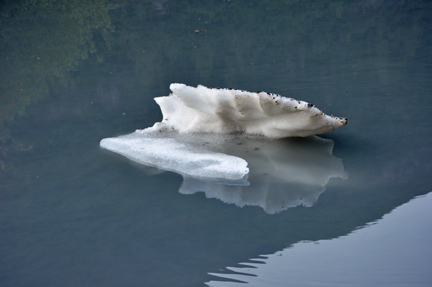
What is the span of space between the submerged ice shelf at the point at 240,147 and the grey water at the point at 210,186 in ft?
0.16

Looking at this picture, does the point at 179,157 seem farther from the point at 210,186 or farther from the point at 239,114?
the point at 239,114

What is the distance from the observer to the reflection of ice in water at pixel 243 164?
218 centimetres

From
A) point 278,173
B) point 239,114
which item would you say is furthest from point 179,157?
point 278,173

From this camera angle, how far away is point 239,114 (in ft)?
8.71

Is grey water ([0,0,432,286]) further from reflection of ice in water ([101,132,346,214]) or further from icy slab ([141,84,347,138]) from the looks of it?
icy slab ([141,84,347,138])

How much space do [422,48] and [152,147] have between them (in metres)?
2.84

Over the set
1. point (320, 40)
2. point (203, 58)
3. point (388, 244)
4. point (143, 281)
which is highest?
point (320, 40)

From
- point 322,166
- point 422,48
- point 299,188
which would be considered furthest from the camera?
point 422,48

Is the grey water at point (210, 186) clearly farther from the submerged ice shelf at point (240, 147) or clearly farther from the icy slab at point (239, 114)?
the icy slab at point (239, 114)

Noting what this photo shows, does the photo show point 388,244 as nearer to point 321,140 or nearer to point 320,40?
point 321,140

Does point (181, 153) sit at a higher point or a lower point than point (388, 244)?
higher

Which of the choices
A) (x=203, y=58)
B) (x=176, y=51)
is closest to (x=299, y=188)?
(x=203, y=58)

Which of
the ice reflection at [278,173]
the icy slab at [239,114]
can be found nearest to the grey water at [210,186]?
the ice reflection at [278,173]

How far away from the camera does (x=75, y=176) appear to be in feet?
8.23
